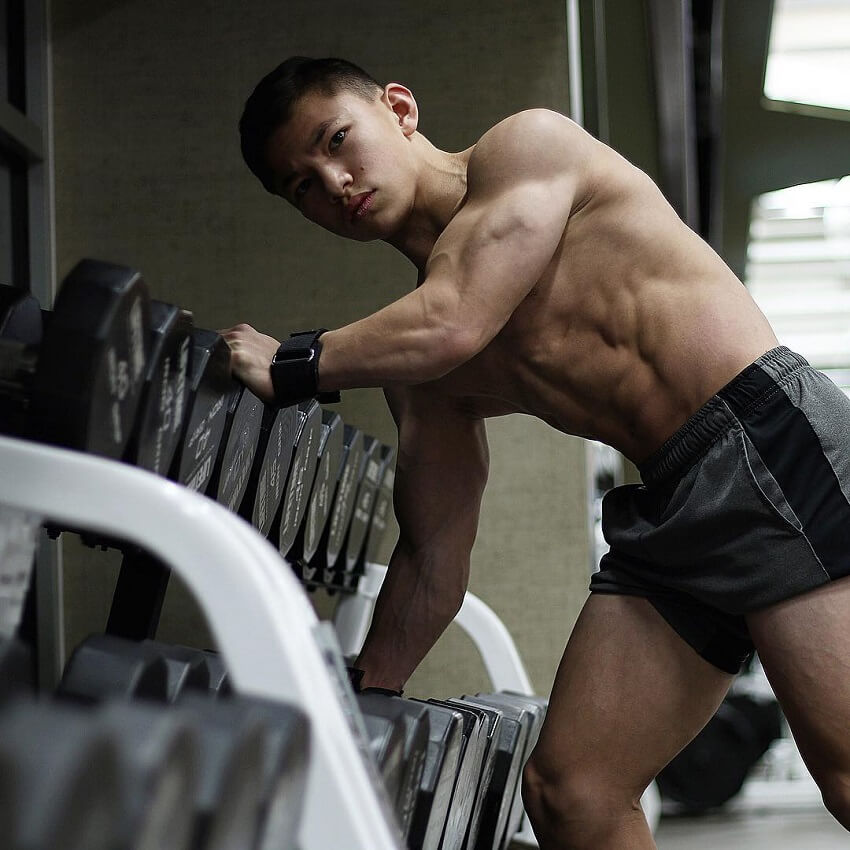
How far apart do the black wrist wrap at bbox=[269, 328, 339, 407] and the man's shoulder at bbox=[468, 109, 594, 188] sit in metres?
0.33

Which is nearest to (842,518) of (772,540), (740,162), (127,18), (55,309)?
(772,540)

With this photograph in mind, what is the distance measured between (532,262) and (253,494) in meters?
0.49

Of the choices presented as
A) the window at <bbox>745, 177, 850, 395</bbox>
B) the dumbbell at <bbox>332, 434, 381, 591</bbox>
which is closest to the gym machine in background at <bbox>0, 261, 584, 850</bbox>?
the dumbbell at <bbox>332, 434, 381, 591</bbox>

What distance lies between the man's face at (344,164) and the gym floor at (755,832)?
10.5 feet

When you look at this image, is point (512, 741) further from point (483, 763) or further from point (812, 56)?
point (812, 56)

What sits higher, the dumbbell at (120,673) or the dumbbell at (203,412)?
the dumbbell at (203,412)

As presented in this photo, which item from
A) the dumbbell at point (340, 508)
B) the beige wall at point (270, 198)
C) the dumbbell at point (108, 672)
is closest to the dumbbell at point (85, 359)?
the dumbbell at point (108, 672)

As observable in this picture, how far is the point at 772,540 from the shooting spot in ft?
4.64

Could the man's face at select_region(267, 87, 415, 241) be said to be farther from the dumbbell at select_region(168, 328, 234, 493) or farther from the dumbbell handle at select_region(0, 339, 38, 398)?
the dumbbell handle at select_region(0, 339, 38, 398)

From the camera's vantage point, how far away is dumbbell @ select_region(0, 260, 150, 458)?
3.04 ft

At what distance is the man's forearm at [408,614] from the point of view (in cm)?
189

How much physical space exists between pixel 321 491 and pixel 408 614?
0.26 m

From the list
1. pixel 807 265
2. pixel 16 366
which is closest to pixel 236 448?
pixel 16 366

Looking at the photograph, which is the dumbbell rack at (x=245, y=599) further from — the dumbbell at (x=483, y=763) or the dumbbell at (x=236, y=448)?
the dumbbell at (x=483, y=763)
